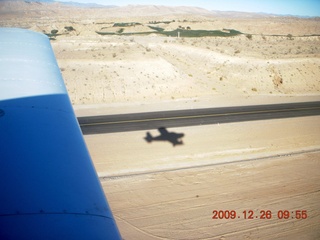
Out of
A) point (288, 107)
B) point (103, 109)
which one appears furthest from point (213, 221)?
point (288, 107)

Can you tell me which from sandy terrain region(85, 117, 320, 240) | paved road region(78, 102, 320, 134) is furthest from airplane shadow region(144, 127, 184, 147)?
paved road region(78, 102, 320, 134)

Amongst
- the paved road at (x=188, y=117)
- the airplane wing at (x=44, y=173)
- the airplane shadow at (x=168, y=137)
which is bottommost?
the airplane shadow at (x=168, y=137)

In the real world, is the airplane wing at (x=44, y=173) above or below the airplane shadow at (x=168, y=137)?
above

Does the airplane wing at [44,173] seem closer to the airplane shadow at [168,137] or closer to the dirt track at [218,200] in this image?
the dirt track at [218,200]

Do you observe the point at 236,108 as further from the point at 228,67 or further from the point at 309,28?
the point at 309,28

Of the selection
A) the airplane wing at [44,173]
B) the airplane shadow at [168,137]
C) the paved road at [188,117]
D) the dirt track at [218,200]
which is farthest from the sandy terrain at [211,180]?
the airplane wing at [44,173]

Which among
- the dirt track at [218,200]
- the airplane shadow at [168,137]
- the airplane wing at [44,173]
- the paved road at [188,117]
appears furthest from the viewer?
the paved road at [188,117]
